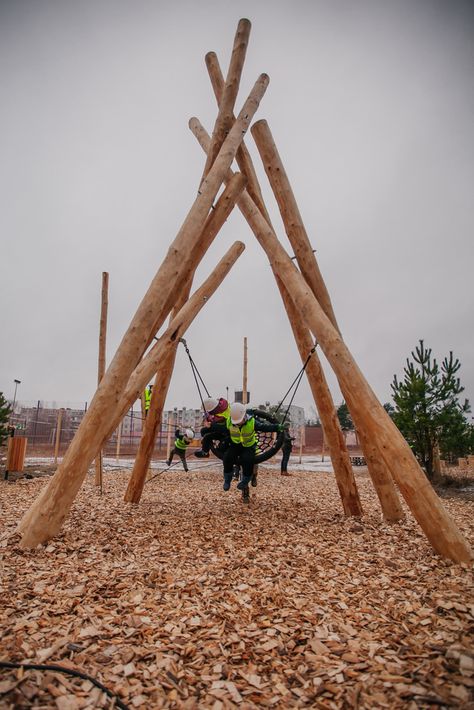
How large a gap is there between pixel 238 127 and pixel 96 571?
514cm

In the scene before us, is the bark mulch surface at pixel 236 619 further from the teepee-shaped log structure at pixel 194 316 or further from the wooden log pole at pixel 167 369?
the wooden log pole at pixel 167 369

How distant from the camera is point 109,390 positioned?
3635 millimetres

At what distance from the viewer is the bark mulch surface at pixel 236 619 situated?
171cm

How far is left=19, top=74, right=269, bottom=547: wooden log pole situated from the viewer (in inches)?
134

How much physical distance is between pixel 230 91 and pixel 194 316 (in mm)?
3077

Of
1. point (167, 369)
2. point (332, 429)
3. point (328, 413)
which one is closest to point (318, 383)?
point (328, 413)

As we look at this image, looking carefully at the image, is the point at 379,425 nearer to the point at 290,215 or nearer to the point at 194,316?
the point at 194,316

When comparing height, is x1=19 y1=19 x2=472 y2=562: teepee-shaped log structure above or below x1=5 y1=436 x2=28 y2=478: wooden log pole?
above

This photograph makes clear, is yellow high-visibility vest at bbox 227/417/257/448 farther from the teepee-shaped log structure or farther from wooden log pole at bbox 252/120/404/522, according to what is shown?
wooden log pole at bbox 252/120/404/522

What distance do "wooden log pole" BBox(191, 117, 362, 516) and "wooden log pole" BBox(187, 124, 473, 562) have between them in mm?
954

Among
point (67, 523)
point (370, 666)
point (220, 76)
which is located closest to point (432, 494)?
point (370, 666)

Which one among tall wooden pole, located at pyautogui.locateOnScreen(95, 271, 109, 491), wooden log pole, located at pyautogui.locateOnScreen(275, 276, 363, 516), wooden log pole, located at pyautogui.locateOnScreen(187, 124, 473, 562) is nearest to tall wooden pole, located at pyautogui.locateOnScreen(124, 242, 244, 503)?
wooden log pole, located at pyautogui.locateOnScreen(187, 124, 473, 562)

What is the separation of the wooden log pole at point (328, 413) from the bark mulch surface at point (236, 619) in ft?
2.43

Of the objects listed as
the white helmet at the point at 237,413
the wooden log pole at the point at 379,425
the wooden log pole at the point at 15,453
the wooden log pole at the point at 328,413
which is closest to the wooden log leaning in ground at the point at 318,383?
the wooden log pole at the point at 328,413
